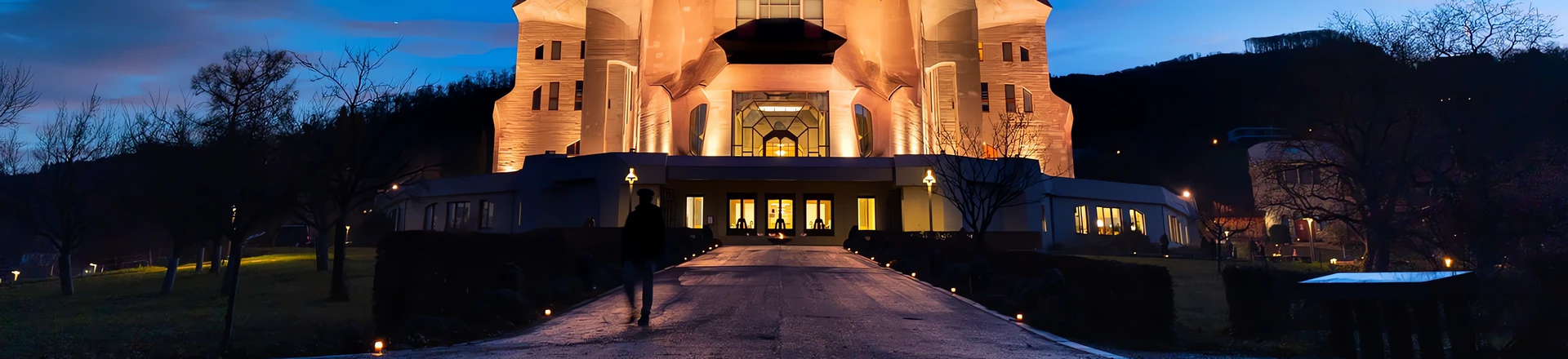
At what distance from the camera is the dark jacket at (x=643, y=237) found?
8438 mm

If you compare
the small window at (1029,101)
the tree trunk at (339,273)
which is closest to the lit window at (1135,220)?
the small window at (1029,101)

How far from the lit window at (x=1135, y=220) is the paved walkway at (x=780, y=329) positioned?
1624 inches

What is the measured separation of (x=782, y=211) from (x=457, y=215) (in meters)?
20.9

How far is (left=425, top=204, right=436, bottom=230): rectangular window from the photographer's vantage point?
166ft

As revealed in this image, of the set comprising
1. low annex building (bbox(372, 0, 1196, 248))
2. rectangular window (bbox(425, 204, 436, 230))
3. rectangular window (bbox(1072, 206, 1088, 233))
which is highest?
low annex building (bbox(372, 0, 1196, 248))

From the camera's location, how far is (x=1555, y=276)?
6.07 m

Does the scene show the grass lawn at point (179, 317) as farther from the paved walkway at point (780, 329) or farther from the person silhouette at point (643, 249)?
the person silhouette at point (643, 249)

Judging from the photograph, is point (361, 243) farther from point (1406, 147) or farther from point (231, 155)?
point (1406, 147)

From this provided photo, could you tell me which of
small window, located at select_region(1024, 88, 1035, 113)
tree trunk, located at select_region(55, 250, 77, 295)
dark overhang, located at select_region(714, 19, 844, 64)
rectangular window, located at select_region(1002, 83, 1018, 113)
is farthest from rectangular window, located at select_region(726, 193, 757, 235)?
tree trunk, located at select_region(55, 250, 77, 295)

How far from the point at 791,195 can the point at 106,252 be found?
44884 millimetres

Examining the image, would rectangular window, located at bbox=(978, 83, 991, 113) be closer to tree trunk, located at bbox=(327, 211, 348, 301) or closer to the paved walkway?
the paved walkway

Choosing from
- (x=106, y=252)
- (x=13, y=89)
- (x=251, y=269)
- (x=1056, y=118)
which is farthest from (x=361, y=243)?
(x=1056, y=118)

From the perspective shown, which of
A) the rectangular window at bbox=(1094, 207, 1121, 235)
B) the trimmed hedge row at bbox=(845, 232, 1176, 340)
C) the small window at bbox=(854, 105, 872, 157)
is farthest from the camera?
the small window at bbox=(854, 105, 872, 157)

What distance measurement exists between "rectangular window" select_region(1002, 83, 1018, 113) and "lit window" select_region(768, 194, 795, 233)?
18394 millimetres
